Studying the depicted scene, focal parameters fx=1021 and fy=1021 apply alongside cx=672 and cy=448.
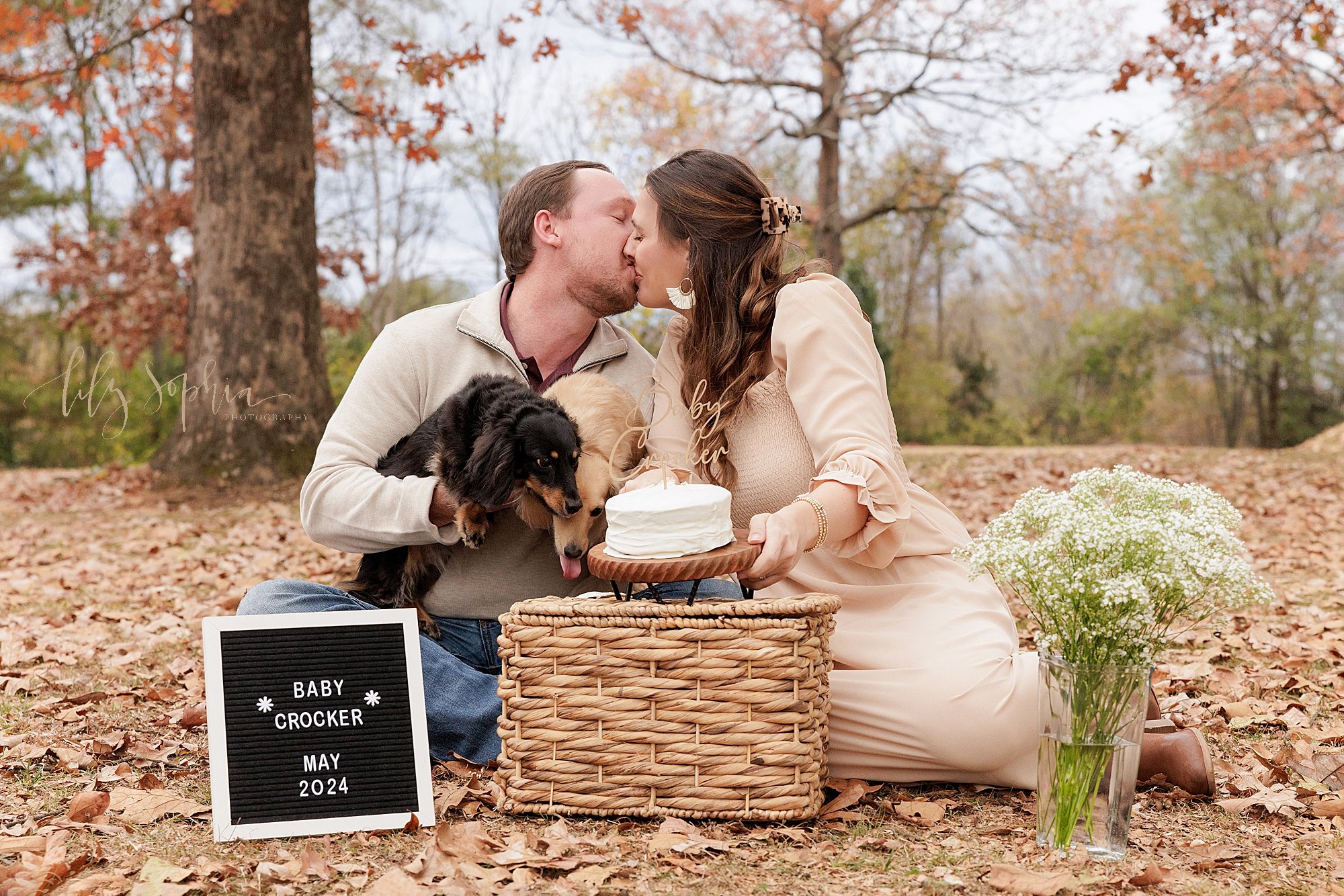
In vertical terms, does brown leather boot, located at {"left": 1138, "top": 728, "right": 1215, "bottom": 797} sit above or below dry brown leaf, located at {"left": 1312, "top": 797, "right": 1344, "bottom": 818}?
above

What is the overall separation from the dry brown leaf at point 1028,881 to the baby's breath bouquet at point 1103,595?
0.55ft

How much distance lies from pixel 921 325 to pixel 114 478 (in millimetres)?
15790

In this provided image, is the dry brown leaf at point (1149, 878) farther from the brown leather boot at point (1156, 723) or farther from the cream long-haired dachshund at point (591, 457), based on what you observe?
the cream long-haired dachshund at point (591, 457)

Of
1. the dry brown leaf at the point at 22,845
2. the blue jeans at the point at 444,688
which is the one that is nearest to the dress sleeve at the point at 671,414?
the blue jeans at the point at 444,688

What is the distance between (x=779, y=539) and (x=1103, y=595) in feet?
2.10

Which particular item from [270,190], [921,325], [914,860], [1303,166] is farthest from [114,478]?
[1303,166]

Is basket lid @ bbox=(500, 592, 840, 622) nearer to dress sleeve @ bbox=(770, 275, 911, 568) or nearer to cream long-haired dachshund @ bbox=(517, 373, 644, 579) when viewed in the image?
dress sleeve @ bbox=(770, 275, 911, 568)

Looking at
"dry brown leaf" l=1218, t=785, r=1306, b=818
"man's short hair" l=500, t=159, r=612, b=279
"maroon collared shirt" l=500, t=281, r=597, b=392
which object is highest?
"man's short hair" l=500, t=159, r=612, b=279

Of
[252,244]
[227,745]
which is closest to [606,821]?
[227,745]

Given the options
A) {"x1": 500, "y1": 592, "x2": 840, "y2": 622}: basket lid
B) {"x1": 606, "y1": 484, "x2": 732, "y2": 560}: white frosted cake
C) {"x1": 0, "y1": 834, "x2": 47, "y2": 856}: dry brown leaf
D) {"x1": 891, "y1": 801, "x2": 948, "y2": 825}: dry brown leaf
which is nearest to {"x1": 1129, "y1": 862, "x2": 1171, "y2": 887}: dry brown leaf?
{"x1": 891, "y1": 801, "x2": 948, "y2": 825}: dry brown leaf

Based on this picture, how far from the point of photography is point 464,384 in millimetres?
3074

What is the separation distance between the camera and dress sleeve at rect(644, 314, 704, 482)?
9.16 ft

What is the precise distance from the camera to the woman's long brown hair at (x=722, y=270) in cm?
276

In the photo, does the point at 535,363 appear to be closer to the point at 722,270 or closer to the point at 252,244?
the point at 722,270
